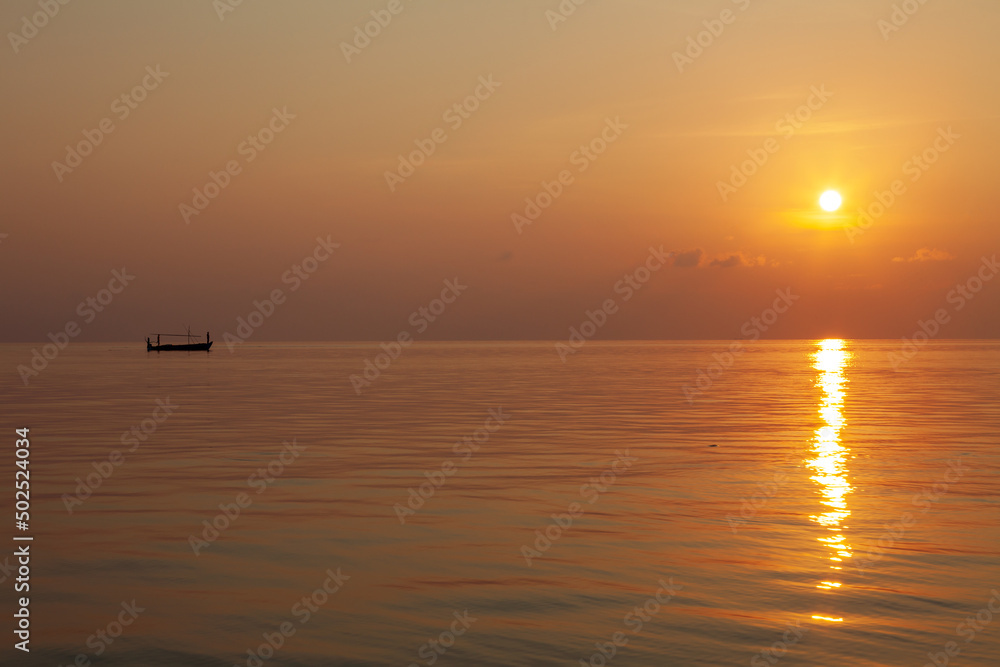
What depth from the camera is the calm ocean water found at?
1159cm

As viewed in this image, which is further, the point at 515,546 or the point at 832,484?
the point at 832,484

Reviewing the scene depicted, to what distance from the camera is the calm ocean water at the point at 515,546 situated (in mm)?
11586

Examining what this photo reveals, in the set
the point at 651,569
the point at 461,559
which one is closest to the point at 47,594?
the point at 461,559

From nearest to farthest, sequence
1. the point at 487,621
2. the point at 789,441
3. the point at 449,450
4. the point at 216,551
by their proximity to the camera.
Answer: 1. the point at 487,621
2. the point at 216,551
3. the point at 449,450
4. the point at 789,441

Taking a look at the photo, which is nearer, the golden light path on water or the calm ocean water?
the calm ocean water

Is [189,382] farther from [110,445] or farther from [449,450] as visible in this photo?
[449,450]

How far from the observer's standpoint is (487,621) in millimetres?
12344

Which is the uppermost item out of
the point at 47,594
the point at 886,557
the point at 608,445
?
the point at 608,445

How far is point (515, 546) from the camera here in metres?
16.6

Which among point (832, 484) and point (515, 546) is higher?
point (832, 484)

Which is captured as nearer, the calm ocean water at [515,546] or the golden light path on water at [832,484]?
the calm ocean water at [515,546]

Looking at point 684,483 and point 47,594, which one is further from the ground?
point 684,483

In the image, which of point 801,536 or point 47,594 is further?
point 801,536

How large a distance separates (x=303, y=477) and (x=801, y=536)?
12832 mm
